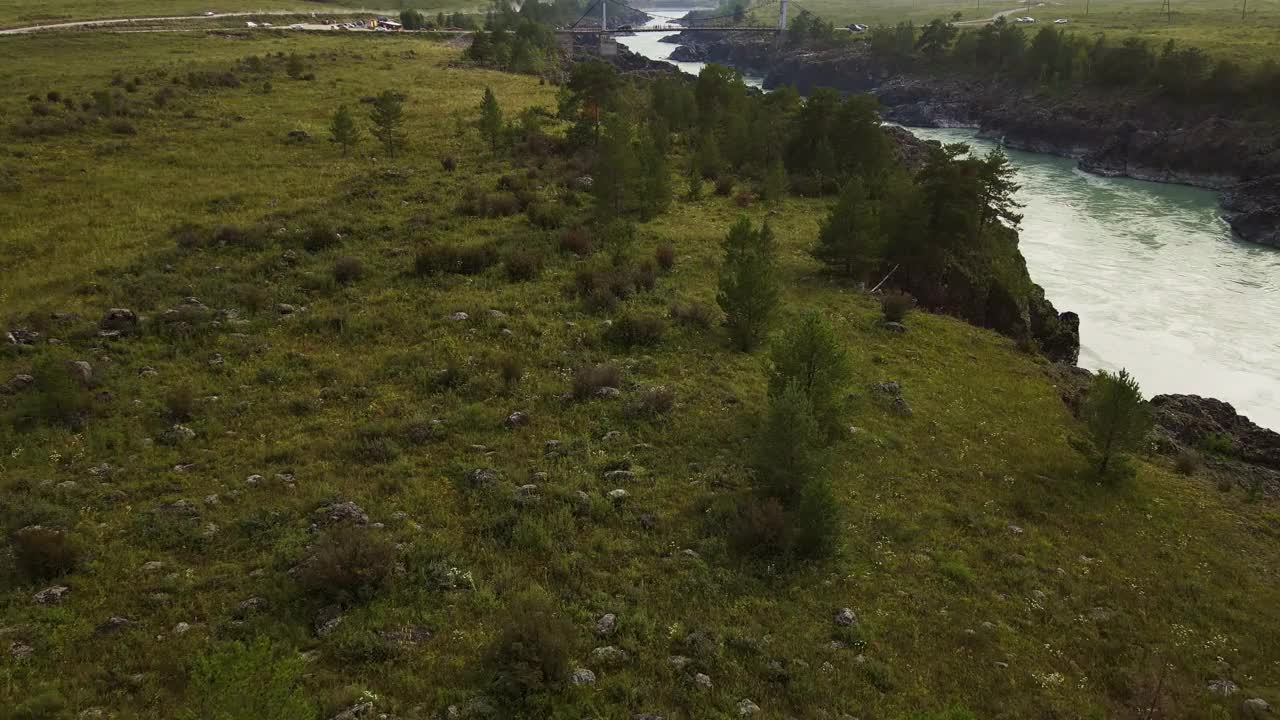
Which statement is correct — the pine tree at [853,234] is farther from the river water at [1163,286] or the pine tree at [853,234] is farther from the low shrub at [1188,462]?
the low shrub at [1188,462]

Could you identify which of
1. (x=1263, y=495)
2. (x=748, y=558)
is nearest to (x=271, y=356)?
(x=748, y=558)

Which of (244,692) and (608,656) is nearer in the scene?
(244,692)

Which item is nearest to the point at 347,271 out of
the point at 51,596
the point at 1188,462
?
the point at 51,596

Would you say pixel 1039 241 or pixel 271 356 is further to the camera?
pixel 1039 241

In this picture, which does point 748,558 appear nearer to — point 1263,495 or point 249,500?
point 249,500

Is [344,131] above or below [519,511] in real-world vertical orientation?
above

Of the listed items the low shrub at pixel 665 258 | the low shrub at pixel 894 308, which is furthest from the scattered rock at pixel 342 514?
the low shrub at pixel 894 308

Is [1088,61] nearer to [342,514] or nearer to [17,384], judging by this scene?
[342,514]
